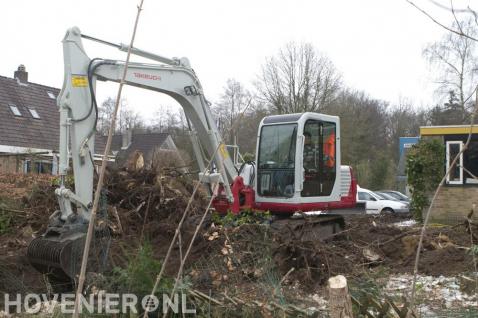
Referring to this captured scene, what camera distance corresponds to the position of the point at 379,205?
79.4ft

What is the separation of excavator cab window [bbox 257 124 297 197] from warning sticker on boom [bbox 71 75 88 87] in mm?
3483

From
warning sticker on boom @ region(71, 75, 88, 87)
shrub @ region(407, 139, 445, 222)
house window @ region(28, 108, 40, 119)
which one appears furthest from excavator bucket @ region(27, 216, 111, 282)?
house window @ region(28, 108, 40, 119)

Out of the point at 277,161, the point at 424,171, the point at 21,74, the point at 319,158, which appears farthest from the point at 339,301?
the point at 21,74

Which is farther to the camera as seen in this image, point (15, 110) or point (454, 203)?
point (15, 110)

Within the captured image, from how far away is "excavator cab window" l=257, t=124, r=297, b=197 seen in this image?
9430 millimetres

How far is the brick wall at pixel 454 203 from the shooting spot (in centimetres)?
1920

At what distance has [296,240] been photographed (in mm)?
8156

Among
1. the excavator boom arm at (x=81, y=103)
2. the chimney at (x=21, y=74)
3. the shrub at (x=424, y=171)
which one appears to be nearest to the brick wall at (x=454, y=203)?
the shrub at (x=424, y=171)

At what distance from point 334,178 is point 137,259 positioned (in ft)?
19.6

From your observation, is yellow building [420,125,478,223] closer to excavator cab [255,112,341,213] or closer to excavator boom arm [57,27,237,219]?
excavator cab [255,112,341,213]

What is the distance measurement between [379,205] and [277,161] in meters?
15.8

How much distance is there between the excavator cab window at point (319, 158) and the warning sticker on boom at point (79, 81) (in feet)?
12.9

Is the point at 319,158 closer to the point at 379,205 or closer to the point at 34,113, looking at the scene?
the point at 379,205

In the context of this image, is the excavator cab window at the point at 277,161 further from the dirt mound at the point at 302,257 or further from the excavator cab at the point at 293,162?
the dirt mound at the point at 302,257
